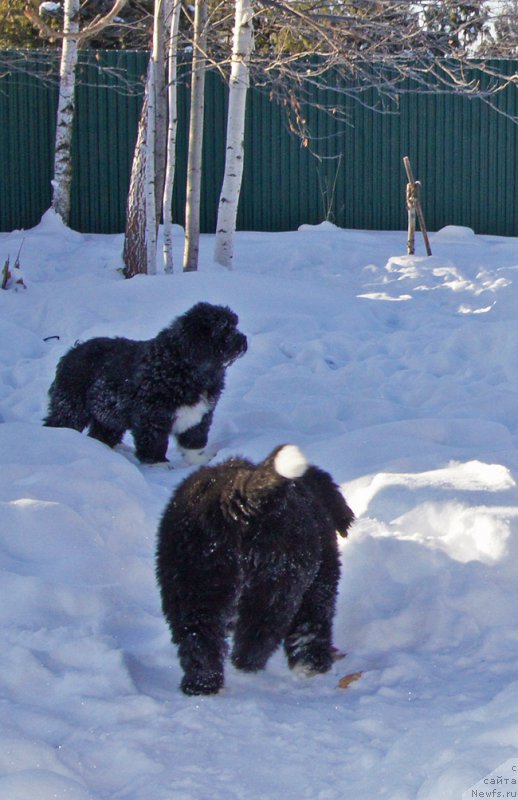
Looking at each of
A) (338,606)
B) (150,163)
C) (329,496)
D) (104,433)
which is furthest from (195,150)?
(338,606)

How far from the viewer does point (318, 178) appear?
707 inches

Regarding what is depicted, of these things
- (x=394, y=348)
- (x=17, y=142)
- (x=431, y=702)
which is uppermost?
(x=17, y=142)

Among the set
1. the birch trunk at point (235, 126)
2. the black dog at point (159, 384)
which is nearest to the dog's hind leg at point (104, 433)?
the black dog at point (159, 384)

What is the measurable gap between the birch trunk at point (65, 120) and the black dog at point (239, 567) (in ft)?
46.2

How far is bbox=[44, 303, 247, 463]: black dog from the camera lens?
6.93m

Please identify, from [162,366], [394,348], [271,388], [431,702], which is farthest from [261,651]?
[394,348]

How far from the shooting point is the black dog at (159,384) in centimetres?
693

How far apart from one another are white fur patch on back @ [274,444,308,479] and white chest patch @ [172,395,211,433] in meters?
3.37

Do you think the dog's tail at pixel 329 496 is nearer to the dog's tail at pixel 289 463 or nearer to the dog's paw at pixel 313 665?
the dog's tail at pixel 289 463

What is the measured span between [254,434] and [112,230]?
37.5ft

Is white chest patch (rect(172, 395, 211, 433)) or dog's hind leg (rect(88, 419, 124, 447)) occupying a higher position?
white chest patch (rect(172, 395, 211, 433))

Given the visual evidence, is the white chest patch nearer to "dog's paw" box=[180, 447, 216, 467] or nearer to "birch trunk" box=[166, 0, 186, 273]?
"dog's paw" box=[180, 447, 216, 467]

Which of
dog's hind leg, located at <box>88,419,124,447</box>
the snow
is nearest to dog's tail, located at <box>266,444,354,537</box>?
the snow

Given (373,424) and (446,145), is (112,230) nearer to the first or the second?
(446,145)
